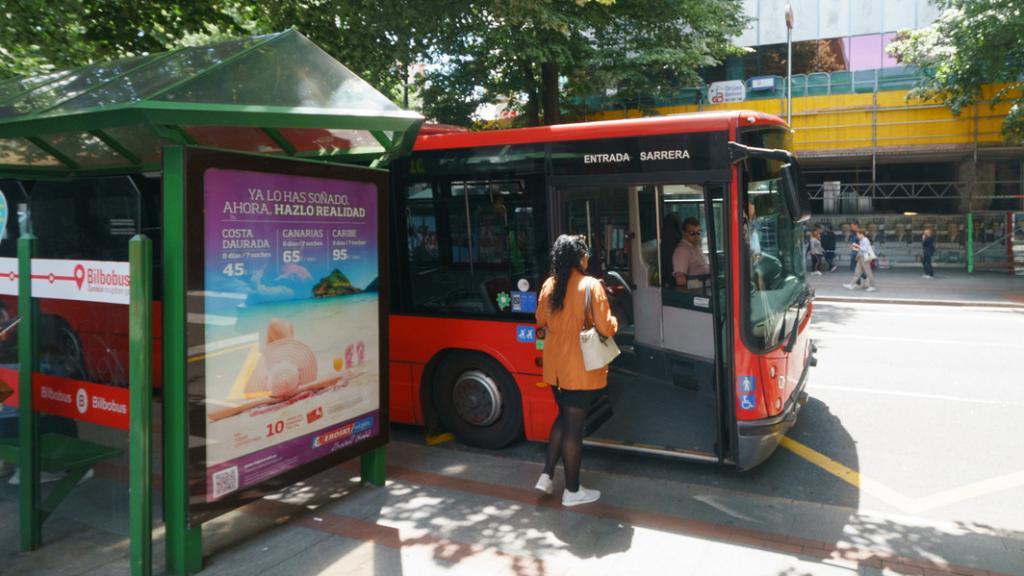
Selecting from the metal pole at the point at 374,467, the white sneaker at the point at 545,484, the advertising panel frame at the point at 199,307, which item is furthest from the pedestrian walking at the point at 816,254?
the advertising panel frame at the point at 199,307

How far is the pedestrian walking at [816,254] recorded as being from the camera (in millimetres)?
24650

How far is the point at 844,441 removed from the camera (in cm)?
705

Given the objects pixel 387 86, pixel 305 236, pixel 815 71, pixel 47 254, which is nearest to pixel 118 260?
pixel 47 254

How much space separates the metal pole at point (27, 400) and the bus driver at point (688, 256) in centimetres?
489

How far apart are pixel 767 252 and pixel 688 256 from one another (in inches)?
31.4

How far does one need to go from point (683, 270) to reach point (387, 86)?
8482 millimetres

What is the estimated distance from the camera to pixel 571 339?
17.6 feet

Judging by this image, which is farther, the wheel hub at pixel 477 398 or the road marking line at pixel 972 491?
the wheel hub at pixel 477 398

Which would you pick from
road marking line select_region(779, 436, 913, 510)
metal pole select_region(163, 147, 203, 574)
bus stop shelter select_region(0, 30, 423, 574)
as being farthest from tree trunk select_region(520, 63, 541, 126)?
metal pole select_region(163, 147, 203, 574)

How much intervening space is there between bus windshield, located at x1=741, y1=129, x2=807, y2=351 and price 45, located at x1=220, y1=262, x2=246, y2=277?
3482mm

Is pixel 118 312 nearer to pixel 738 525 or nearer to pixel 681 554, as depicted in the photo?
pixel 681 554

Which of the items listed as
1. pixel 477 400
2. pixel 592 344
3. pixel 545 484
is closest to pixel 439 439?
pixel 477 400

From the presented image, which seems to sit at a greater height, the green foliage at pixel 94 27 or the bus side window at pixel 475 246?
the green foliage at pixel 94 27

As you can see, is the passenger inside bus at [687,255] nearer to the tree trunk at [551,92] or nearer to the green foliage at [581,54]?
the green foliage at [581,54]
